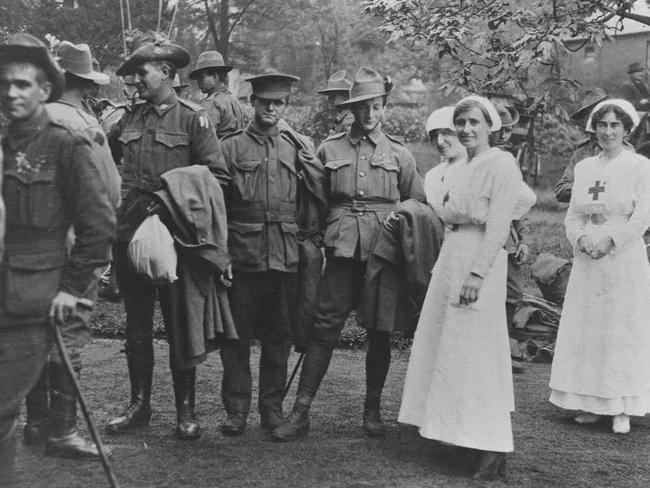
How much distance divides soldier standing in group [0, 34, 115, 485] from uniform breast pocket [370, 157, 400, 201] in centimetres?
215

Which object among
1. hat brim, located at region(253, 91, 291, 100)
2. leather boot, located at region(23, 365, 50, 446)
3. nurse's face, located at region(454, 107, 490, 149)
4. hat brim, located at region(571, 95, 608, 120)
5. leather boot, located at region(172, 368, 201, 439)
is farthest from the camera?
hat brim, located at region(571, 95, 608, 120)

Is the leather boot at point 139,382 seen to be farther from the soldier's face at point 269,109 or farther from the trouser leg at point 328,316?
the soldier's face at point 269,109

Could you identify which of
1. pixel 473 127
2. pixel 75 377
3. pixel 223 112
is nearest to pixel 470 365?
pixel 473 127

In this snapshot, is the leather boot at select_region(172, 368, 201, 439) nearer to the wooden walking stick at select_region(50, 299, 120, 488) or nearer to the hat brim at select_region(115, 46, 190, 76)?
the wooden walking stick at select_region(50, 299, 120, 488)

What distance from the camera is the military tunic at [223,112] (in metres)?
8.38

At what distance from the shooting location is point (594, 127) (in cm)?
593

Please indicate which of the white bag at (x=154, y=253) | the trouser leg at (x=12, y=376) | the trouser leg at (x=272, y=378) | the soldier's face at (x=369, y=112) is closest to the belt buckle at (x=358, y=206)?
the soldier's face at (x=369, y=112)

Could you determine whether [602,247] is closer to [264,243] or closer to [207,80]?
[264,243]

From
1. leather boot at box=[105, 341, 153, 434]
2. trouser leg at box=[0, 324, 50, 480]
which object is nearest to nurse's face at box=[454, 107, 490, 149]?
leather boot at box=[105, 341, 153, 434]

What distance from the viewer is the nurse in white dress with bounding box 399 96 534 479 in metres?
4.50

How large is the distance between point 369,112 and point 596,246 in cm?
181

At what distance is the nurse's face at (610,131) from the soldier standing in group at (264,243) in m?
1.98

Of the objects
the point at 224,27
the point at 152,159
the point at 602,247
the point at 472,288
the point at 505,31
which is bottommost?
the point at 472,288

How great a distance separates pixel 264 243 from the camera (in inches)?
203
